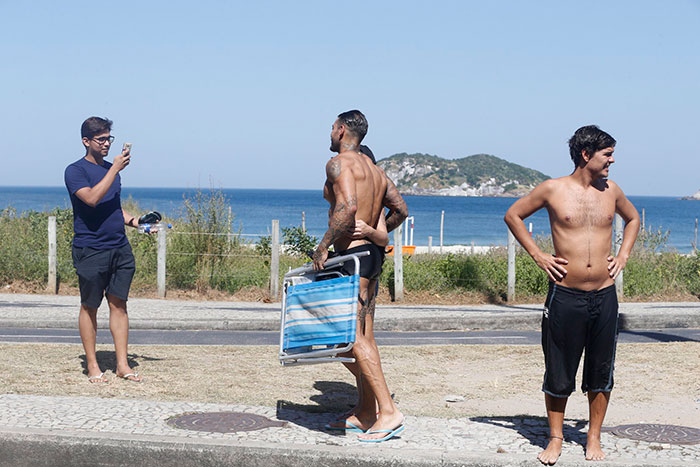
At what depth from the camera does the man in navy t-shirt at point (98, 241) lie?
24.2 feet

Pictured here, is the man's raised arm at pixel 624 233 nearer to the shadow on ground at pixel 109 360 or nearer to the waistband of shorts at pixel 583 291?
the waistband of shorts at pixel 583 291

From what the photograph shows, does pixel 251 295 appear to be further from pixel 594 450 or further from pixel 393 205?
pixel 594 450

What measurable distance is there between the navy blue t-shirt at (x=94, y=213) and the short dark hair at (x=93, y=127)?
0.23 m

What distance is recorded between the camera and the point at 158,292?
16438 millimetres

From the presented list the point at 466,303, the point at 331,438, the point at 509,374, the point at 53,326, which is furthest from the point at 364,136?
the point at 466,303

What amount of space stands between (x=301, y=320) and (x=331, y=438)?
0.75m

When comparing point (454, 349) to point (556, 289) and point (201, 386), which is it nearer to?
point (201, 386)

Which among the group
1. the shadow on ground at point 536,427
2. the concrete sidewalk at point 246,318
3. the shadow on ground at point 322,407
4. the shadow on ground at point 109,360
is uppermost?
the shadow on ground at point 536,427

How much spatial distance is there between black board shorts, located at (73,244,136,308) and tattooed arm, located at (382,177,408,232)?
2435mm

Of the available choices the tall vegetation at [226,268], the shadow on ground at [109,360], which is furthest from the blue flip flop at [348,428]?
the tall vegetation at [226,268]

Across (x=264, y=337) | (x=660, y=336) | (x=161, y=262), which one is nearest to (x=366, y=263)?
(x=264, y=337)

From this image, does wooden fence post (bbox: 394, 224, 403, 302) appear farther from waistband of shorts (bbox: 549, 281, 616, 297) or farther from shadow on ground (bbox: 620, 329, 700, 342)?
waistband of shorts (bbox: 549, 281, 616, 297)

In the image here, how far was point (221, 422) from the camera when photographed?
5938mm

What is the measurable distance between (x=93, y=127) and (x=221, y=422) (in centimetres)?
289
